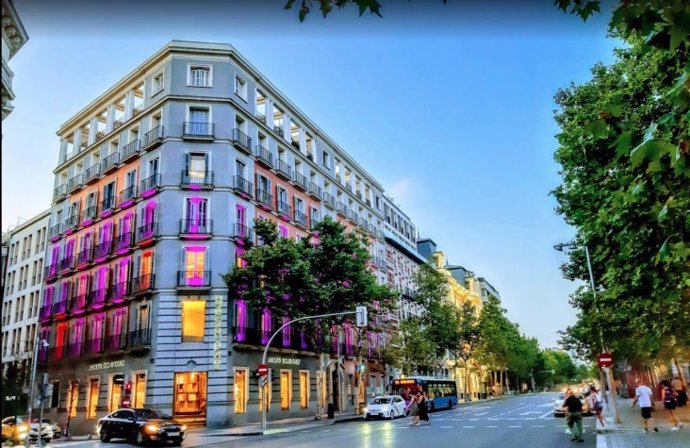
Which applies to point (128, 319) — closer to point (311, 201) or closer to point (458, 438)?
point (311, 201)

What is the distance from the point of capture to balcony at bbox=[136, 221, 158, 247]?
1303 inches

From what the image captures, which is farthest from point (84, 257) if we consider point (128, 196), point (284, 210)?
point (284, 210)

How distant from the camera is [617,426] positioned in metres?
21.5

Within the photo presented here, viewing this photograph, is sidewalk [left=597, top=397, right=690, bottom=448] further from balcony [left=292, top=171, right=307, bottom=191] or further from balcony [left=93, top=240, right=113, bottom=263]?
balcony [left=93, top=240, right=113, bottom=263]

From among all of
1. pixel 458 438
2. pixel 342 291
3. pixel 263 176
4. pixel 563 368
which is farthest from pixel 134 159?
pixel 563 368

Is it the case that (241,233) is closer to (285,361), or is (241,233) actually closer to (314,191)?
(285,361)

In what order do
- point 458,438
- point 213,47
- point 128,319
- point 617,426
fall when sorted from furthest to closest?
point 213,47 → point 128,319 → point 617,426 → point 458,438

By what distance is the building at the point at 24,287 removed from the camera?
46.2m

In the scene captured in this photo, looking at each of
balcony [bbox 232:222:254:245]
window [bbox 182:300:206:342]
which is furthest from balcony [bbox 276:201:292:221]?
window [bbox 182:300:206:342]

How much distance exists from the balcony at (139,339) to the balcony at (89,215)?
1081 centimetres

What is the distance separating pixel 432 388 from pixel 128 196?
96.4 ft

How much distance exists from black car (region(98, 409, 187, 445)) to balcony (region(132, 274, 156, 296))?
9582mm

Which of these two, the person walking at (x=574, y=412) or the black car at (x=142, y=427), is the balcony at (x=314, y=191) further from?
the person walking at (x=574, y=412)

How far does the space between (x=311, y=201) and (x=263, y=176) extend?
7608mm
